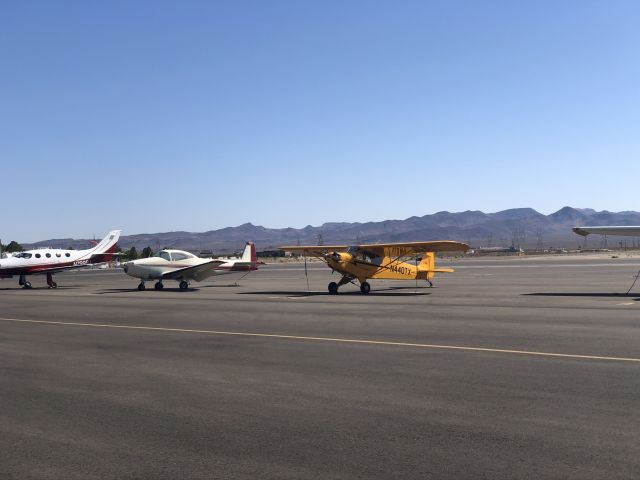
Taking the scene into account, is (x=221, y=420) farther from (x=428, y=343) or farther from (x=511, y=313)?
(x=511, y=313)

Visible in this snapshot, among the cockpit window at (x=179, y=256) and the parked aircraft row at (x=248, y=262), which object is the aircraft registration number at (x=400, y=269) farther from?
the cockpit window at (x=179, y=256)

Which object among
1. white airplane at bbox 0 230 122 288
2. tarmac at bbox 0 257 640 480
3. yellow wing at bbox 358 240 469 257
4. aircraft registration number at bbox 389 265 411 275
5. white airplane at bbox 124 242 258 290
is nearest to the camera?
tarmac at bbox 0 257 640 480

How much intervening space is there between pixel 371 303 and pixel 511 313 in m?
6.23

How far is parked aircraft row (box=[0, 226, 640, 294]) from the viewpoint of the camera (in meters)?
30.5

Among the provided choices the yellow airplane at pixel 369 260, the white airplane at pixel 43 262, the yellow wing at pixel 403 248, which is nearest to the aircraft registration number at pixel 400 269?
the yellow airplane at pixel 369 260

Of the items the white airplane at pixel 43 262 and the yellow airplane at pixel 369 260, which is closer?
the yellow airplane at pixel 369 260

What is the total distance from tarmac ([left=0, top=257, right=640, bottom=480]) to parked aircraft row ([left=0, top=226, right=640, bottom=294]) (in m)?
12.7

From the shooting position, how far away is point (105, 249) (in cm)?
4794

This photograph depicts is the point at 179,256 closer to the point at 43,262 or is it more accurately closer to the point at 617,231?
the point at 43,262

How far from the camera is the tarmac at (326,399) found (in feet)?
19.7

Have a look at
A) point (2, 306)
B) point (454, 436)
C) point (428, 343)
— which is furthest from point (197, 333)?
point (2, 306)

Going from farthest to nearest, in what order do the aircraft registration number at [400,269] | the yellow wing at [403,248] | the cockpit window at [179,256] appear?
the cockpit window at [179,256] < the aircraft registration number at [400,269] < the yellow wing at [403,248]

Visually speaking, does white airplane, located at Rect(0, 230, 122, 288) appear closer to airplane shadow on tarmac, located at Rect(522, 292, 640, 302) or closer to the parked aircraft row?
the parked aircraft row

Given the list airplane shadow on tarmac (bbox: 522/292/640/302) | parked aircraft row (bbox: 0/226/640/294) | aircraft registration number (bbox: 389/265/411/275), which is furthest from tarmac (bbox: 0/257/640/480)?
aircraft registration number (bbox: 389/265/411/275)
